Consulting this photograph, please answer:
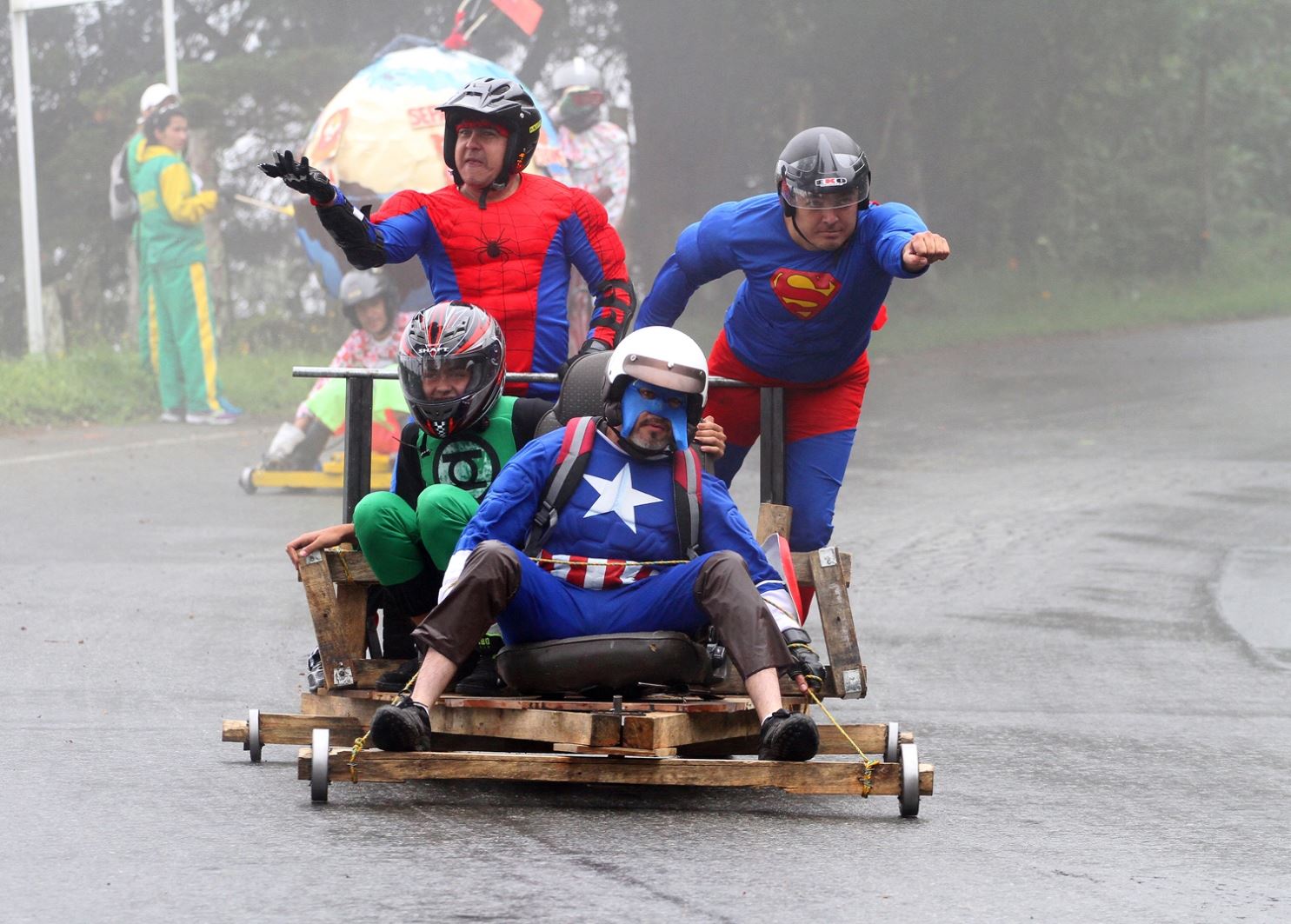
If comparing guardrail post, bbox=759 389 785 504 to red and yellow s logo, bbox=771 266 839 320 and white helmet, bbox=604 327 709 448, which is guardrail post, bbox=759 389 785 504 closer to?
red and yellow s logo, bbox=771 266 839 320

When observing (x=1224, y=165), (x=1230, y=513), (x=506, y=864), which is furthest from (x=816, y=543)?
(x=1224, y=165)

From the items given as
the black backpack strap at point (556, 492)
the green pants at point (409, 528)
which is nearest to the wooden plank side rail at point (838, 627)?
the black backpack strap at point (556, 492)

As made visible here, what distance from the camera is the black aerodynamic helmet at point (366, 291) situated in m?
16.9

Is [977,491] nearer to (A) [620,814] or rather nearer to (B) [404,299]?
(B) [404,299]

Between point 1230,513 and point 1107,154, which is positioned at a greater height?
point 1107,154

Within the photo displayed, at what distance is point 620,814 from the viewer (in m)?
6.14

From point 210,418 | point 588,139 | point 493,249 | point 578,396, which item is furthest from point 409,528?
point 210,418

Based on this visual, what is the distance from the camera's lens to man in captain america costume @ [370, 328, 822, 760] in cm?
614

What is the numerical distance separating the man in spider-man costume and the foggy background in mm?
16584

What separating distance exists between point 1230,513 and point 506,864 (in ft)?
36.6

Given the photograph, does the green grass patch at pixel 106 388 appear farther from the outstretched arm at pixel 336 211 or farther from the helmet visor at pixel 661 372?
the helmet visor at pixel 661 372

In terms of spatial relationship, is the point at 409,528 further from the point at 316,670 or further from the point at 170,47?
the point at 170,47

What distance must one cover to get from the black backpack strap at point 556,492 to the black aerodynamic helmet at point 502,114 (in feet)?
5.34

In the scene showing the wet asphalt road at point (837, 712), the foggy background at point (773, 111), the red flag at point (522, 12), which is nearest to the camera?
the wet asphalt road at point (837, 712)
